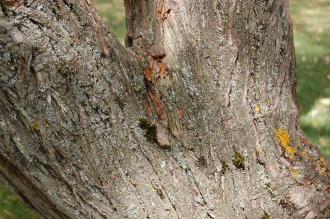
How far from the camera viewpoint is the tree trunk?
1.97m

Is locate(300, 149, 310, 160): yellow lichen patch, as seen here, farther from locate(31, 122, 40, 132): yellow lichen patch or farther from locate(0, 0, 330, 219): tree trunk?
locate(31, 122, 40, 132): yellow lichen patch

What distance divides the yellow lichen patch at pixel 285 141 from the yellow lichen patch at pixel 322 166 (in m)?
0.18

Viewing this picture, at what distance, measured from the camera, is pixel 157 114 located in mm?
2244

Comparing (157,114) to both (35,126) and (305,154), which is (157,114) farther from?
(305,154)

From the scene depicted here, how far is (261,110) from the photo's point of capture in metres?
2.47

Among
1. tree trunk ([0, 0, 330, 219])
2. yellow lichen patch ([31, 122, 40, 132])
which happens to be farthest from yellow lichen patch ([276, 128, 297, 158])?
yellow lichen patch ([31, 122, 40, 132])

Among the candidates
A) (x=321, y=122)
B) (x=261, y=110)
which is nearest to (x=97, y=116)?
(x=261, y=110)

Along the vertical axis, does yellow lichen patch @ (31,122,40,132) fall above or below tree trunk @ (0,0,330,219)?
below

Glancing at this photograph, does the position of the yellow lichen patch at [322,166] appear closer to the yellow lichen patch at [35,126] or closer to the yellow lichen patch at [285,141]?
the yellow lichen patch at [285,141]

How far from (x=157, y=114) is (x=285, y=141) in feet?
2.16

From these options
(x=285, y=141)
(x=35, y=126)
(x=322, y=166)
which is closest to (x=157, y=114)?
(x=35, y=126)

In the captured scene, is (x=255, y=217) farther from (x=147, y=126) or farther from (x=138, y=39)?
(x=138, y=39)

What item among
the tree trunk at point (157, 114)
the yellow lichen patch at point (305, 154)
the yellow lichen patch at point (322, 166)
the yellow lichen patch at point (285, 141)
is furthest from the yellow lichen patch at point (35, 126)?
the yellow lichen patch at point (322, 166)

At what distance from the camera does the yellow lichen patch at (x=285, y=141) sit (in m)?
2.53
